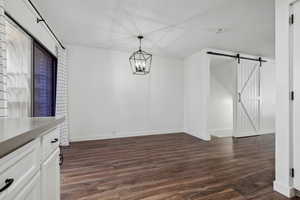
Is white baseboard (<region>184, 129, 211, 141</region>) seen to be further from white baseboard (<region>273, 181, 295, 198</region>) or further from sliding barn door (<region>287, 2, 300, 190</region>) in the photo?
sliding barn door (<region>287, 2, 300, 190</region>)

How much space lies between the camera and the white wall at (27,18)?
1853 millimetres

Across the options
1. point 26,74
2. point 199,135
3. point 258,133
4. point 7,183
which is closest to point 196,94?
point 199,135

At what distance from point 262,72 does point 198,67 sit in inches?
92.1

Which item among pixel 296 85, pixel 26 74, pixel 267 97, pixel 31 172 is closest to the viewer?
pixel 31 172

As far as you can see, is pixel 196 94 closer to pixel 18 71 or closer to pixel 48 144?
pixel 18 71

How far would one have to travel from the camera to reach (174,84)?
5457 mm

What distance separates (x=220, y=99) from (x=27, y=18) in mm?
5876

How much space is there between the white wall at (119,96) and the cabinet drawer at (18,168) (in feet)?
12.3

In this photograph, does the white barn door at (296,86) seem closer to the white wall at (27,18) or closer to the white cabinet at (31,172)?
the white cabinet at (31,172)

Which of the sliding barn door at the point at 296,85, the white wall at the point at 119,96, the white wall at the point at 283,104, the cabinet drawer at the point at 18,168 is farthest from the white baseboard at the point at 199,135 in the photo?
the cabinet drawer at the point at 18,168

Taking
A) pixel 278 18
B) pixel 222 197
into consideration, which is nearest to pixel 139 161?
pixel 222 197

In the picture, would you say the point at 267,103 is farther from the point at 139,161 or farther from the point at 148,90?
the point at 139,161

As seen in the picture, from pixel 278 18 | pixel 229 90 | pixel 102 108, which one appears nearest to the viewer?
pixel 278 18

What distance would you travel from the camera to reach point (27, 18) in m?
2.22
